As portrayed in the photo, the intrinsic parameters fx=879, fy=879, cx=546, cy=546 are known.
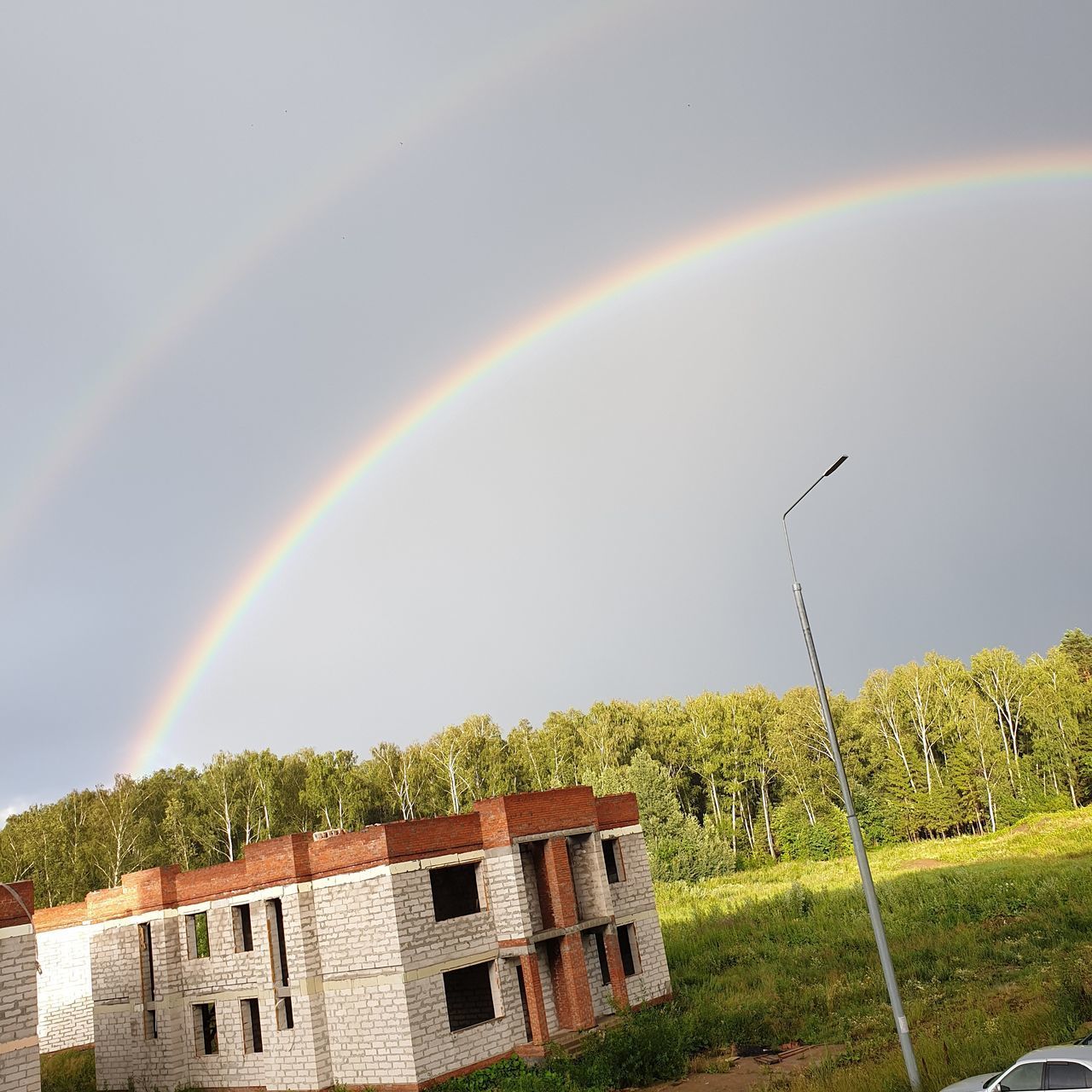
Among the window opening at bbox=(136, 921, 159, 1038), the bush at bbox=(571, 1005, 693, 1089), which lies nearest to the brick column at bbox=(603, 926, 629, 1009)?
the bush at bbox=(571, 1005, 693, 1089)

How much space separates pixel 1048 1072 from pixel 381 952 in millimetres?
16669

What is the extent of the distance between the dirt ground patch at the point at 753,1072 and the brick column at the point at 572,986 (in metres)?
3.95

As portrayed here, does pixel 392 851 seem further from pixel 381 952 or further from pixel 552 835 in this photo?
pixel 552 835

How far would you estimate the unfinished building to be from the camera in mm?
24094

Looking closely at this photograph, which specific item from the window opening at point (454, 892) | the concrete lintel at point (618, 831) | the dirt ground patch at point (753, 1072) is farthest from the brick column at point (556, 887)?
the dirt ground patch at point (753, 1072)

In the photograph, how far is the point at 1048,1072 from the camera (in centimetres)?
1270

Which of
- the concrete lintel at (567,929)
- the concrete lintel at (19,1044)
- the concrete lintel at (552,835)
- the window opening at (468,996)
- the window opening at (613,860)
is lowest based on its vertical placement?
the window opening at (468,996)

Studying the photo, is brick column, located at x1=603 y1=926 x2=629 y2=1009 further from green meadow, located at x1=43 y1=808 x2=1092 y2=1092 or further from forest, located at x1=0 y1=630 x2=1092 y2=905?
forest, located at x1=0 y1=630 x2=1092 y2=905

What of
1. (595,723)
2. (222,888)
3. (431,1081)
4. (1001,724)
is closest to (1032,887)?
(431,1081)

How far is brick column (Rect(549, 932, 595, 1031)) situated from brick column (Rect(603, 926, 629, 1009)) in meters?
1.42

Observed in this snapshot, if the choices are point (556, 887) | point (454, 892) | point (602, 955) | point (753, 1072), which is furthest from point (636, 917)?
point (753, 1072)

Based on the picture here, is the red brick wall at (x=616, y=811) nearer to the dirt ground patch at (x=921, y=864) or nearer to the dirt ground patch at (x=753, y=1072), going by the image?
the dirt ground patch at (x=753, y=1072)

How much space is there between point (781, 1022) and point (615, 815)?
332 inches

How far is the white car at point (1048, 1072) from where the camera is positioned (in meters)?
12.3
